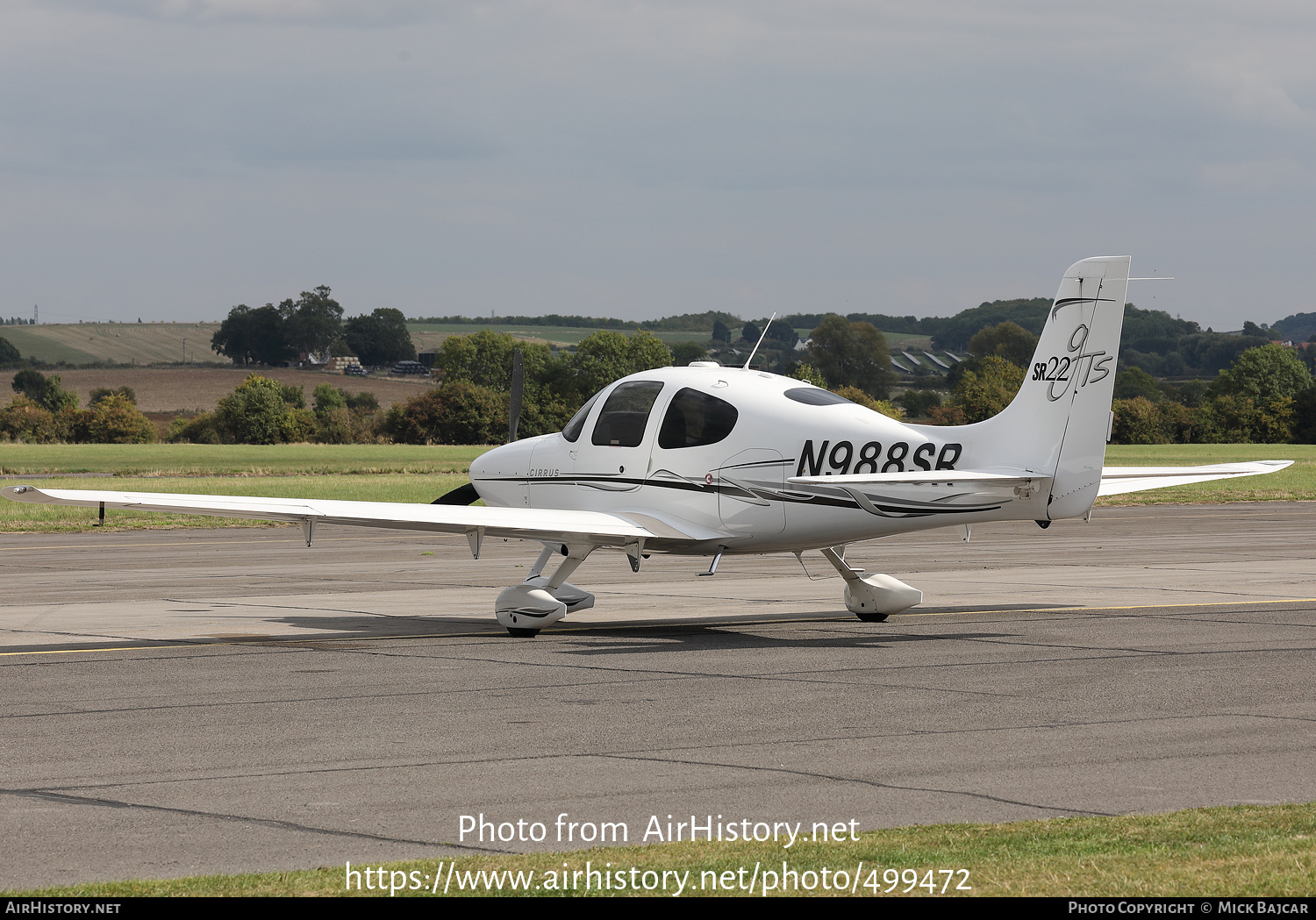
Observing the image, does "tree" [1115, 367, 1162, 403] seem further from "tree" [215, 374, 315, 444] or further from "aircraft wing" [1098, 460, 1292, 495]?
"aircraft wing" [1098, 460, 1292, 495]

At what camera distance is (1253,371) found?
126 meters

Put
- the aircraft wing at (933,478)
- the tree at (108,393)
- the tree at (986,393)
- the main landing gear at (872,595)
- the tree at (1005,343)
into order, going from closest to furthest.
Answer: the aircraft wing at (933,478) < the main landing gear at (872,595) < the tree at (986,393) < the tree at (108,393) < the tree at (1005,343)

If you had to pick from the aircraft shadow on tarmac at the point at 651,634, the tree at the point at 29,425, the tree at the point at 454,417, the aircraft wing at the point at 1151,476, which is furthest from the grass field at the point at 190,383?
the aircraft wing at the point at 1151,476

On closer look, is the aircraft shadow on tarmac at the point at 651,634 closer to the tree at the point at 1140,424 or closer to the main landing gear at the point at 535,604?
the main landing gear at the point at 535,604

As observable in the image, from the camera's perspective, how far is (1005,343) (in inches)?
7318

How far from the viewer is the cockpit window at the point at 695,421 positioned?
1547 cm

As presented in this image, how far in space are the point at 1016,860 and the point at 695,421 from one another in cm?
957

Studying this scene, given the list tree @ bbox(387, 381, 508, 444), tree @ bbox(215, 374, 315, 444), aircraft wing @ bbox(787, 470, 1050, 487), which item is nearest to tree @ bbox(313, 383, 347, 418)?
tree @ bbox(215, 374, 315, 444)

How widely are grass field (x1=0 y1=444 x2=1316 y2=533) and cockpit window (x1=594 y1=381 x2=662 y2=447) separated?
940 inches

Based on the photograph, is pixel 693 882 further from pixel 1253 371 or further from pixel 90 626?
pixel 1253 371

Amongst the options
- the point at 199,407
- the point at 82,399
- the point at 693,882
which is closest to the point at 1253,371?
the point at 199,407

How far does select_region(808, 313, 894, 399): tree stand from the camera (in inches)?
6993

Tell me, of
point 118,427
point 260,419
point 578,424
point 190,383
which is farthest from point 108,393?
point 578,424
